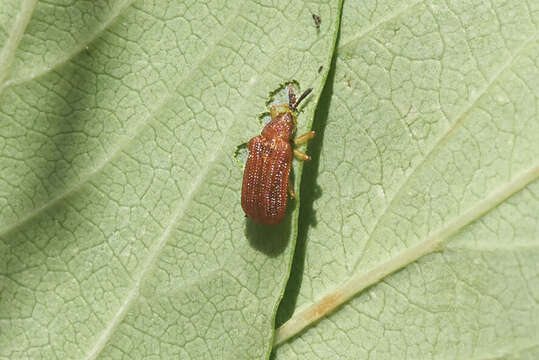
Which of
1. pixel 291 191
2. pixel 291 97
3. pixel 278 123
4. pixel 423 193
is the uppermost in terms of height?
pixel 291 97

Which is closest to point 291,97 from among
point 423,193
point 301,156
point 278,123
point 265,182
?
point 278,123

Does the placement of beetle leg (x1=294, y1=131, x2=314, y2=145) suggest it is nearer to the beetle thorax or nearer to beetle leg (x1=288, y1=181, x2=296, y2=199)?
the beetle thorax

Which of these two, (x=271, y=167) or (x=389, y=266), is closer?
(x=389, y=266)

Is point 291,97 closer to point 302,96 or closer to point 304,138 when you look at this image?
point 302,96

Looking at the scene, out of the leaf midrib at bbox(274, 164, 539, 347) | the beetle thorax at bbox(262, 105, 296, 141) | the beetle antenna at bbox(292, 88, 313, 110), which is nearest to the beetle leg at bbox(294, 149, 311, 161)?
the beetle thorax at bbox(262, 105, 296, 141)

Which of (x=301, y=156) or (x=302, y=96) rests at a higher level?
(x=302, y=96)

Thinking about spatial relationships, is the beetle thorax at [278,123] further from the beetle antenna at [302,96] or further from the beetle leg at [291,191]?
the beetle leg at [291,191]

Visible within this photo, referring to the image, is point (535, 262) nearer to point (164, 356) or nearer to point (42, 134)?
point (164, 356)

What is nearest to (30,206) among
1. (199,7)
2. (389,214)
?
(199,7)
